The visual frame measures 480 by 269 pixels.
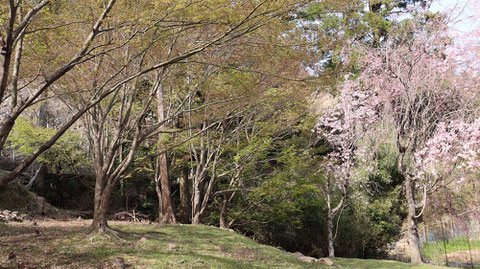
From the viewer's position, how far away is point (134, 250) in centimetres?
514

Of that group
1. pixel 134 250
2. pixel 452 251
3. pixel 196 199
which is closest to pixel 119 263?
pixel 134 250

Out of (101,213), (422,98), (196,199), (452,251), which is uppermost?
(422,98)

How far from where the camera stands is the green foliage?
10.7m

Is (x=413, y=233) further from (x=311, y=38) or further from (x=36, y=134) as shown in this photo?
(x=36, y=134)

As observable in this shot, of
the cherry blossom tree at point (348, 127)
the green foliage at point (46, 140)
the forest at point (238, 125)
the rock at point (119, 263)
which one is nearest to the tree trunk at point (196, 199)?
the forest at point (238, 125)

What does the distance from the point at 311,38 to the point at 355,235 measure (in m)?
8.80

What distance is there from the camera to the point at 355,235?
39.0ft

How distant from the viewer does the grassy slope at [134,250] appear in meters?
4.48

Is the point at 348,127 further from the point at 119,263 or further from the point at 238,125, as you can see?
the point at 119,263

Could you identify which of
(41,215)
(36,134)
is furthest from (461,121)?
(36,134)

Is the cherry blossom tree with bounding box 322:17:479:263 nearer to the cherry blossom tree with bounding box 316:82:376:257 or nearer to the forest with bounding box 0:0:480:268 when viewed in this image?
the forest with bounding box 0:0:480:268

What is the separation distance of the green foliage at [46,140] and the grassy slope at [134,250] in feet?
15.8

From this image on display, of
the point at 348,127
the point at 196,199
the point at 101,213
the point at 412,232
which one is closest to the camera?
the point at 101,213

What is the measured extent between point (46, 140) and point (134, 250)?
25.3 ft
